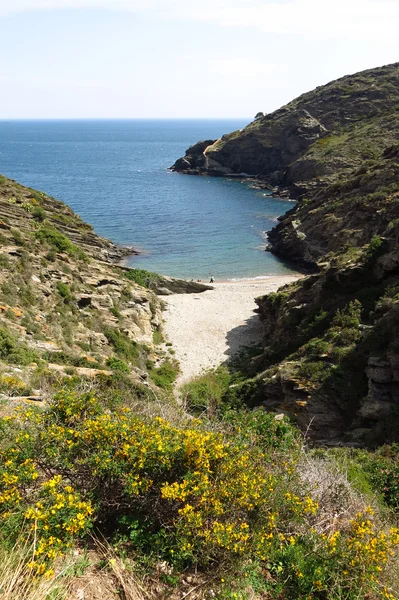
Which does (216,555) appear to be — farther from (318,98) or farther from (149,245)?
(318,98)

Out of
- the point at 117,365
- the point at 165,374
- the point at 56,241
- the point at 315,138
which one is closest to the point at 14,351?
the point at 117,365

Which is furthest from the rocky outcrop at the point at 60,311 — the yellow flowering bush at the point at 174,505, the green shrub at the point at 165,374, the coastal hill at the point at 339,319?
the coastal hill at the point at 339,319

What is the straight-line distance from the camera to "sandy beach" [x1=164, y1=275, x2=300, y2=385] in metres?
26.2

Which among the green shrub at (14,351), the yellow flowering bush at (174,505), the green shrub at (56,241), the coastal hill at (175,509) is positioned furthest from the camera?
the green shrub at (56,241)

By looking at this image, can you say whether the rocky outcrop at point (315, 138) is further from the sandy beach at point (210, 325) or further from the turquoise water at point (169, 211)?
the sandy beach at point (210, 325)

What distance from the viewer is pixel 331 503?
692 cm

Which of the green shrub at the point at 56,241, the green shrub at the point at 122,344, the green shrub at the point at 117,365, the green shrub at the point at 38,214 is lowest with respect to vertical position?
the green shrub at the point at 122,344

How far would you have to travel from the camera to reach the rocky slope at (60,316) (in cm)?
1441

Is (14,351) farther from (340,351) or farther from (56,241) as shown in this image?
(56,241)

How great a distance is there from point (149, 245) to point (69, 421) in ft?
163

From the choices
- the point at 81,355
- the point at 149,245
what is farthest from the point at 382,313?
the point at 149,245

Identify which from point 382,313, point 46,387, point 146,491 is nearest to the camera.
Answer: point 146,491

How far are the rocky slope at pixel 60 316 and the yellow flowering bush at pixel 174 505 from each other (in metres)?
4.91

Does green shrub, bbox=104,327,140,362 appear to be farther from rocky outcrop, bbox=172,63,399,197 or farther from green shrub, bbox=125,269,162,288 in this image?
rocky outcrop, bbox=172,63,399,197
